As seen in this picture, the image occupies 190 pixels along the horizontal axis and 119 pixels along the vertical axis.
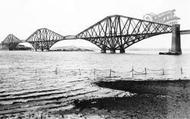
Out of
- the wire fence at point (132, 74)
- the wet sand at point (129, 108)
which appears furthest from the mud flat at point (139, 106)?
the wire fence at point (132, 74)

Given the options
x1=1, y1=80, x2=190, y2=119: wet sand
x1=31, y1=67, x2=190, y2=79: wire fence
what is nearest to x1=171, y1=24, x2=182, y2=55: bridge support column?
x1=31, y1=67, x2=190, y2=79: wire fence

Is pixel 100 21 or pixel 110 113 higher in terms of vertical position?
pixel 100 21

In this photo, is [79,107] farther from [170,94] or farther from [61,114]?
[170,94]

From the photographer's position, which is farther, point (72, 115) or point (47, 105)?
point (47, 105)

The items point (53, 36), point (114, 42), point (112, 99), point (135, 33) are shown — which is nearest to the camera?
point (112, 99)

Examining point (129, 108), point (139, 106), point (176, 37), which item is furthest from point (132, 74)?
point (176, 37)

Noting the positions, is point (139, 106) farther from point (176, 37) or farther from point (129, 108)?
point (176, 37)

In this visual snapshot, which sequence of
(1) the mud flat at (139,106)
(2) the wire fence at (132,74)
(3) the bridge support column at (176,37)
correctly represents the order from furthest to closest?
1. (3) the bridge support column at (176,37)
2. (2) the wire fence at (132,74)
3. (1) the mud flat at (139,106)

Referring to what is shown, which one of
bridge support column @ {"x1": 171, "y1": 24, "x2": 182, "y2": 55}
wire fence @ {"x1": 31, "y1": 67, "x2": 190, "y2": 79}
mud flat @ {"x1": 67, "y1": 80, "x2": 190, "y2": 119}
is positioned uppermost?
bridge support column @ {"x1": 171, "y1": 24, "x2": 182, "y2": 55}

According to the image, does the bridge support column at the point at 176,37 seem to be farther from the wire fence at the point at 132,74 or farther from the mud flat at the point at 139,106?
the mud flat at the point at 139,106

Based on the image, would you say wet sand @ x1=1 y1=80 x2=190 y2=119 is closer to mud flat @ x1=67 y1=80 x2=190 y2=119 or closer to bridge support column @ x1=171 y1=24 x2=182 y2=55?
mud flat @ x1=67 y1=80 x2=190 y2=119

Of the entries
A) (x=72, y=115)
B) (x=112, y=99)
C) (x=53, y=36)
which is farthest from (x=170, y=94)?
(x=53, y=36)
